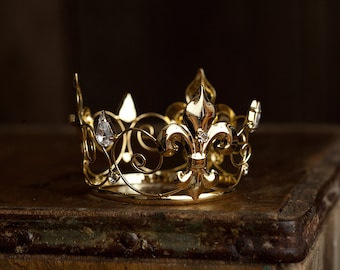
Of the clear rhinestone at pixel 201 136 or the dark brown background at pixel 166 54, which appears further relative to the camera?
the dark brown background at pixel 166 54

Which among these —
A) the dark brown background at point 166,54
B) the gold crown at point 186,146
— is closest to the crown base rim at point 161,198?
the gold crown at point 186,146

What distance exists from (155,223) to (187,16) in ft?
4.72

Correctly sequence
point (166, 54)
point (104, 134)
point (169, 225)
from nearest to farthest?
point (169, 225) → point (104, 134) → point (166, 54)

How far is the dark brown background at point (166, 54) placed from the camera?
2.09m

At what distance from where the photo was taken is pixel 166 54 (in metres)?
2.21

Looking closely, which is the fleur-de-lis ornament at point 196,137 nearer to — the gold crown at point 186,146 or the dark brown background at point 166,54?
the gold crown at point 186,146

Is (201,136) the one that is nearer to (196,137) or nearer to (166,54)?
(196,137)

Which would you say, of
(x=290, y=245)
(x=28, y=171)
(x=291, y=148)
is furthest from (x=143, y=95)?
(x=290, y=245)

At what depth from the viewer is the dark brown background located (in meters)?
2.09

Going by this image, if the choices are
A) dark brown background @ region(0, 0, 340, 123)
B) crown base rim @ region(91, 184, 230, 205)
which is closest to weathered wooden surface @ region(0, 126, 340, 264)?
crown base rim @ region(91, 184, 230, 205)

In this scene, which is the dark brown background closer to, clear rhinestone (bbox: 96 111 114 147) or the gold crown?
the gold crown

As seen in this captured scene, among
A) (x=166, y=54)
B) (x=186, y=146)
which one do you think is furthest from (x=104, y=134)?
(x=166, y=54)

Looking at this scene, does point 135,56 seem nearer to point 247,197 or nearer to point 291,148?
point 291,148

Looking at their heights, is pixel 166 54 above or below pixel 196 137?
below
